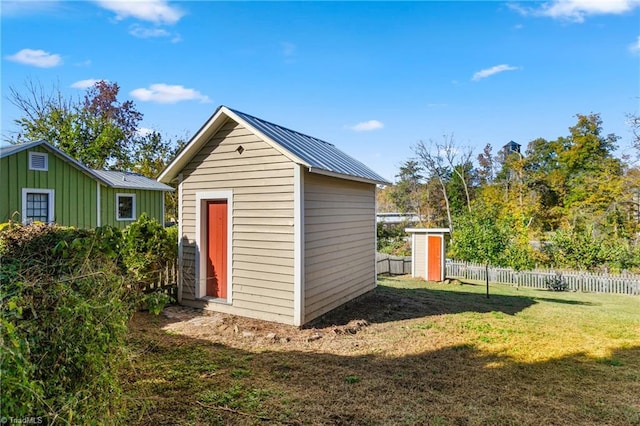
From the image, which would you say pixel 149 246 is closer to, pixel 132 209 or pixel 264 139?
pixel 264 139

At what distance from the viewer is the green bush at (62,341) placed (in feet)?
5.34

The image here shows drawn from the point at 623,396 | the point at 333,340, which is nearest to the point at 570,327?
the point at 623,396

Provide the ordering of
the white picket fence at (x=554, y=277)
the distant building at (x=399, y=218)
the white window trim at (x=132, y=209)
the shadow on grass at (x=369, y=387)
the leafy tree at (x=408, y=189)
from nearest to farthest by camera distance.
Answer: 1. the shadow on grass at (x=369, y=387)
2. the white picket fence at (x=554, y=277)
3. the white window trim at (x=132, y=209)
4. the distant building at (x=399, y=218)
5. the leafy tree at (x=408, y=189)

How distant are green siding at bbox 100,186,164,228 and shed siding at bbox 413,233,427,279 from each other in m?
13.4

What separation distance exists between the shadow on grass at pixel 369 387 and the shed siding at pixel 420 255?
36.6ft

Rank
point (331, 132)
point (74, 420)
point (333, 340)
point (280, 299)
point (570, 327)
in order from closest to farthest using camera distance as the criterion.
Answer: point (74, 420) < point (333, 340) < point (280, 299) < point (570, 327) < point (331, 132)

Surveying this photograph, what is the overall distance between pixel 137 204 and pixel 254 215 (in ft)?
38.8

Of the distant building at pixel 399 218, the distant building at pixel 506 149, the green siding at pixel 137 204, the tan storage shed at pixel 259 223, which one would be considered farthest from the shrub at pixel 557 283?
the distant building at pixel 506 149

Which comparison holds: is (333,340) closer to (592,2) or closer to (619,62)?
(592,2)

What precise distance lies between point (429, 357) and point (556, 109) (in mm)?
31675

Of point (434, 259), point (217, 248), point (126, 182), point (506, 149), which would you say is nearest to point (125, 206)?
point (126, 182)

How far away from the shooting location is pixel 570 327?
24.6 ft

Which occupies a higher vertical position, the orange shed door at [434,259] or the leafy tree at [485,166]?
the leafy tree at [485,166]

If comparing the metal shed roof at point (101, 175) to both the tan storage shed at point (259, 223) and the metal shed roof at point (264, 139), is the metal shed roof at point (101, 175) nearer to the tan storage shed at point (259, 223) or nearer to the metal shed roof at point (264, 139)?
the metal shed roof at point (264, 139)
